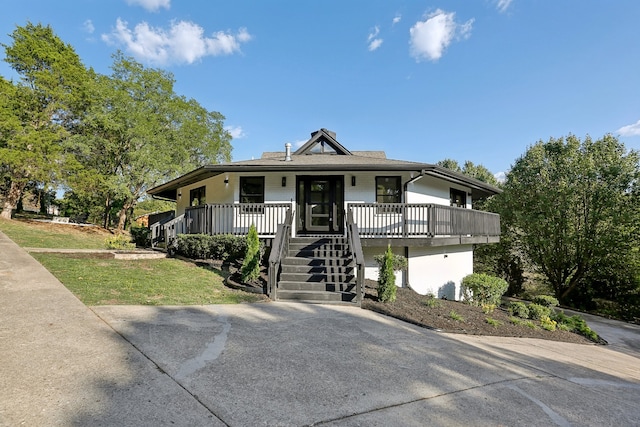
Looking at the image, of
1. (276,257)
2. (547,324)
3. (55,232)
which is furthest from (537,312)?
(55,232)

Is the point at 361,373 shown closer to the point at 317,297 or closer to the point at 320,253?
the point at 317,297

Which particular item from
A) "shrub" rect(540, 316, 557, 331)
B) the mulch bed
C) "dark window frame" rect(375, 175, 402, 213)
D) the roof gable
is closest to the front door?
"dark window frame" rect(375, 175, 402, 213)

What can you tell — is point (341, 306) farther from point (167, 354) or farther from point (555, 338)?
point (555, 338)

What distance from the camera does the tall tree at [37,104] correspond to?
620 inches

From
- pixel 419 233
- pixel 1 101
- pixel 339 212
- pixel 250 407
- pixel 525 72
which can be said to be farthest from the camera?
pixel 1 101

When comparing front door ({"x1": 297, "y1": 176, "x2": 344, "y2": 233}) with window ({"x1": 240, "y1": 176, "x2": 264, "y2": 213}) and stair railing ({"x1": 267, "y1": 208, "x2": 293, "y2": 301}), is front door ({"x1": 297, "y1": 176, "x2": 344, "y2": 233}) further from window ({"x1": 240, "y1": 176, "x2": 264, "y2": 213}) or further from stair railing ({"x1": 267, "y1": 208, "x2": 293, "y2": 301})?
stair railing ({"x1": 267, "y1": 208, "x2": 293, "y2": 301})

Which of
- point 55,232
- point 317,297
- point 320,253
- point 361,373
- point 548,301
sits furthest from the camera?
point 55,232

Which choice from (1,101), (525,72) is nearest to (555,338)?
(525,72)

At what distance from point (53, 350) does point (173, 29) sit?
14.3m

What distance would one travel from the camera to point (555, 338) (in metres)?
6.49

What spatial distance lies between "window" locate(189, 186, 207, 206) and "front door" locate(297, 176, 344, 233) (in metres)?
5.30

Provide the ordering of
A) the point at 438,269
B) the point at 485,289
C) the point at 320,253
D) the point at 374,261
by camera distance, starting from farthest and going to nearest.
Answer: the point at 438,269 < the point at 374,261 < the point at 485,289 < the point at 320,253

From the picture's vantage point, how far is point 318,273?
7.39 meters

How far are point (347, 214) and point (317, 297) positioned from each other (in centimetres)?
299
